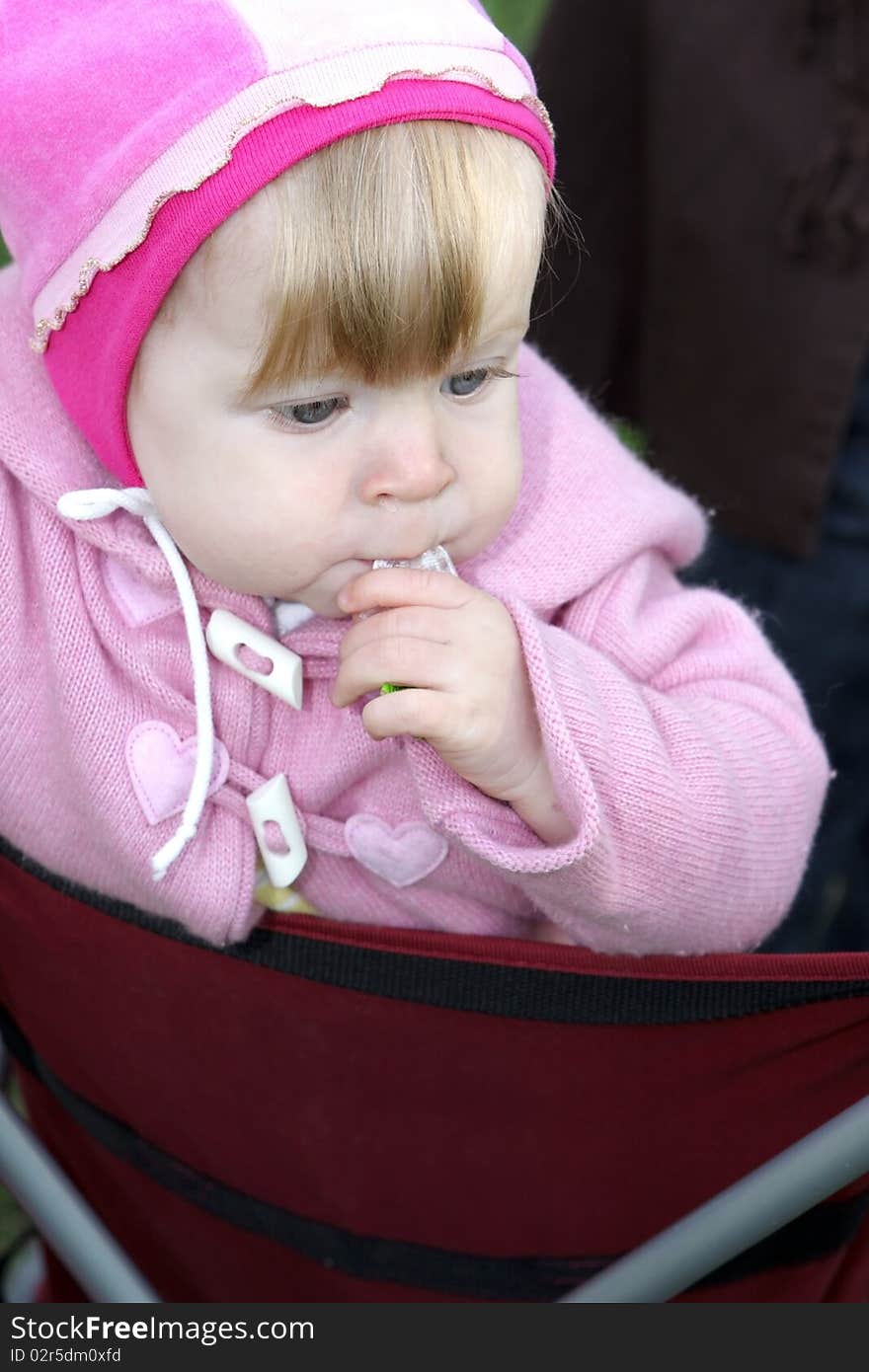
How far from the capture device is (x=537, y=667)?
41.5 inches

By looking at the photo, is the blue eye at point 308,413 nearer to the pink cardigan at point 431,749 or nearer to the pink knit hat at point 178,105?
the pink knit hat at point 178,105

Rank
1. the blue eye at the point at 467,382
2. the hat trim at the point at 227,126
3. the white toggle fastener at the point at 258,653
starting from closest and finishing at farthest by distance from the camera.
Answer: the hat trim at the point at 227,126, the blue eye at the point at 467,382, the white toggle fastener at the point at 258,653

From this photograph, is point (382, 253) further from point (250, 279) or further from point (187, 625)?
point (187, 625)

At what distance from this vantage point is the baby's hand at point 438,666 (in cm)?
102

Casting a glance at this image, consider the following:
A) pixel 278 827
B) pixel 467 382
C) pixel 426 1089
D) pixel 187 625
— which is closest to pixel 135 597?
pixel 187 625

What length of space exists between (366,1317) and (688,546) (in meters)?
0.65

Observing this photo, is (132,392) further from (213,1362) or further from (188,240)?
(213,1362)

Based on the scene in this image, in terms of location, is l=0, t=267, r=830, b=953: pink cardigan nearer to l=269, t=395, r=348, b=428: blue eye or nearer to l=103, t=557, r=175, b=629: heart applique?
l=103, t=557, r=175, b=629: heart applique

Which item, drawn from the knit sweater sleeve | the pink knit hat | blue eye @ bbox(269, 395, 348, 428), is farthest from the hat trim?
the knit sweater sleeve

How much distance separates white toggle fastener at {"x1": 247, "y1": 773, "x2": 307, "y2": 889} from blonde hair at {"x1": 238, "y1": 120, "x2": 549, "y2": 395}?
33 centimetres

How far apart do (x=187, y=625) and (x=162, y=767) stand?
0.35ft

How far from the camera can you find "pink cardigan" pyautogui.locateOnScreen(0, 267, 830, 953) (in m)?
1.09

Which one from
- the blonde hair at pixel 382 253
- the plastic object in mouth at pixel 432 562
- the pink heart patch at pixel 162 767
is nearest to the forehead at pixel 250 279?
the blonde hair at pixel 382 253

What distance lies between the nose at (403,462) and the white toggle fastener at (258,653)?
0.60 ft
